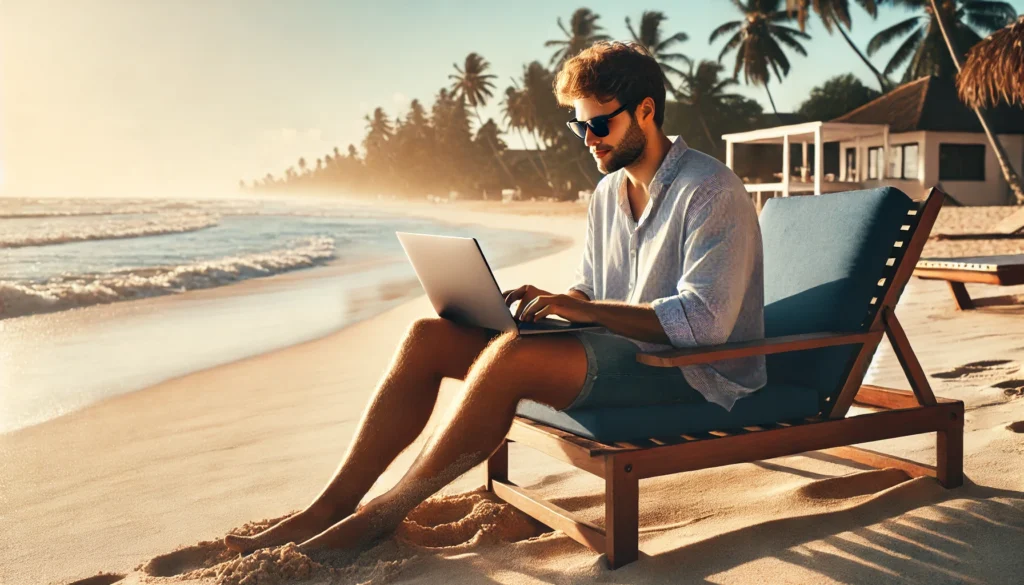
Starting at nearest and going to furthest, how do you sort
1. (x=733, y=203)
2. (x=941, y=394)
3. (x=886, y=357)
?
(x=733, y=203), (x=941, y=394), (x=886, y=357)

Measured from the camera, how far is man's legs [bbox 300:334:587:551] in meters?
2.15

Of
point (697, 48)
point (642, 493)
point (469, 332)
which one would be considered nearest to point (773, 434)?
point (642, 493)

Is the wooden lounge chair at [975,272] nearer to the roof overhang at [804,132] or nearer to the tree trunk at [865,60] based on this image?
the roof overhang at [804,132]

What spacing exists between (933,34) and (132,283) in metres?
31.6

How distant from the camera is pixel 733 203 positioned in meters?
2.24

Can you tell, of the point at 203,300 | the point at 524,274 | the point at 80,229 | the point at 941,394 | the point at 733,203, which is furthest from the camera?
the point at 80,229

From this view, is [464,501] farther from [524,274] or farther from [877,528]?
[524,274]

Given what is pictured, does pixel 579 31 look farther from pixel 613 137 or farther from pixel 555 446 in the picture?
pixel 555 446

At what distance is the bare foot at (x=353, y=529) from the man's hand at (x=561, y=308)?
596 millimetres

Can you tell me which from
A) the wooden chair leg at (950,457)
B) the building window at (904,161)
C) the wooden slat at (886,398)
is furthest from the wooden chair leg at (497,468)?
the building window at (904,161)

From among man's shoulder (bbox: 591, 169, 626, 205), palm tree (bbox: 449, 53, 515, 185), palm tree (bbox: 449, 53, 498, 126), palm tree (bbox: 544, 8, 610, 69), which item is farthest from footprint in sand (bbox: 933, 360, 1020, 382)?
palm tree (bbox: 449, 53, 498, 126)

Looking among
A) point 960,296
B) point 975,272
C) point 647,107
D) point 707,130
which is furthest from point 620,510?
point 707,130

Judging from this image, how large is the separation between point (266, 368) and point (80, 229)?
24566 mm

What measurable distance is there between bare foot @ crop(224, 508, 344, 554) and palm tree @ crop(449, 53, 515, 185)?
64.2m
